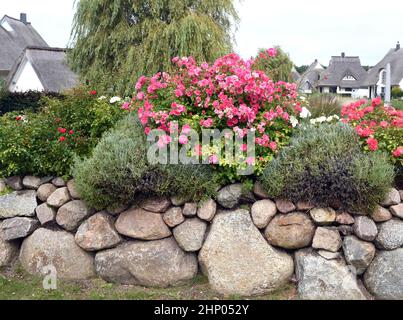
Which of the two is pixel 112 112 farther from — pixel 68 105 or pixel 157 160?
pixel 157 160

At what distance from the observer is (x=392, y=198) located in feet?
10.8

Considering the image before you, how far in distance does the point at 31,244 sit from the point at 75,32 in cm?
685

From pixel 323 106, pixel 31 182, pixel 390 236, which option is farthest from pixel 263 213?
pixel 31 182

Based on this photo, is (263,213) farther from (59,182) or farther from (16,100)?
(16,100)

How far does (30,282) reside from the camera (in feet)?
11.7

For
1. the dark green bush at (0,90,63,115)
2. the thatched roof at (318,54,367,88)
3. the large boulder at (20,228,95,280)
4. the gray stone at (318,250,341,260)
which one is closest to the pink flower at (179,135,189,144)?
the large boulder at (20,228,95,280)

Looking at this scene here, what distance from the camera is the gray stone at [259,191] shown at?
135 inches

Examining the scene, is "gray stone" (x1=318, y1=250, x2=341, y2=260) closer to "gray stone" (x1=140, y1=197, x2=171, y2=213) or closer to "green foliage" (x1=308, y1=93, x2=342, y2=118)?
"gray stone" (x1=140, y1=197, x2=171, y2=213)

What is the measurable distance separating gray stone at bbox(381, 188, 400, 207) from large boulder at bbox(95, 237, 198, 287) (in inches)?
64.9

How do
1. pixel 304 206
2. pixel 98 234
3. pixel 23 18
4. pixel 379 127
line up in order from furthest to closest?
1. pixel 23 18
2. pixel 379 127
3. pixel 98 234
4. pixel 304 206

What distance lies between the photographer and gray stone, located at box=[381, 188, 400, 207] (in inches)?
130

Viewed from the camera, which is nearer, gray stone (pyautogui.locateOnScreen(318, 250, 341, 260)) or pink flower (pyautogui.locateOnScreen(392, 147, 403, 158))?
gray stone (pyautogui.locateOnScreen(318, 250, 341, 260))

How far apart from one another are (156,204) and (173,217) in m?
0.18
